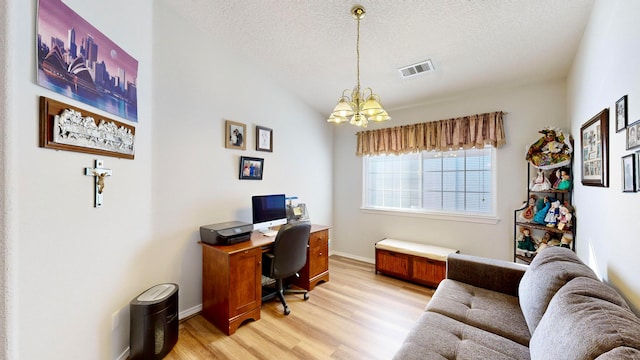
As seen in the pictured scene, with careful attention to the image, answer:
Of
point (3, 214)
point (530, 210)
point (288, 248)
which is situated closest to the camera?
point (3, 214)

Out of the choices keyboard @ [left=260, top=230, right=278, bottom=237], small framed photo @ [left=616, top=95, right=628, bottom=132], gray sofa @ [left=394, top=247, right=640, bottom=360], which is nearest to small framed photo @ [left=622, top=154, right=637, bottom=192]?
small framed photo @ [left=616, top=95, right=628, bottom=132]

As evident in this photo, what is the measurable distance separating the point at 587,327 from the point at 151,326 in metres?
2.41

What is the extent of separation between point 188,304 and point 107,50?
2243mm

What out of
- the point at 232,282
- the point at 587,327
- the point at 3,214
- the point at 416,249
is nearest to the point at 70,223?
the point at 3,214

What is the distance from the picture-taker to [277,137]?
3.27 meters

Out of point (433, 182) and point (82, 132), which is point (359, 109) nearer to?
point (82, 132)

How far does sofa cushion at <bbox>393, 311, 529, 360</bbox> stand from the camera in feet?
3.94

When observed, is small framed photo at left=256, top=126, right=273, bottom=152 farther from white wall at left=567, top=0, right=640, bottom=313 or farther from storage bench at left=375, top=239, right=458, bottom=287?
white wall at left=567, top=0, right=640, bottom=313

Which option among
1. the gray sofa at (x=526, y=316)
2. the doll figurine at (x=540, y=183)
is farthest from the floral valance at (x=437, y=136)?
the gray sofa at (x=526, y=316)

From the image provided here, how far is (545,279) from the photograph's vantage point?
1326 millimetres

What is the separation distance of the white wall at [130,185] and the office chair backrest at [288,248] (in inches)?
30.8

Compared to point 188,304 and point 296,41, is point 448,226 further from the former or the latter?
point 188,304

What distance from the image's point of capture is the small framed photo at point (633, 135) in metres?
1.07

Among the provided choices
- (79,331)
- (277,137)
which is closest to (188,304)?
(79,331)
